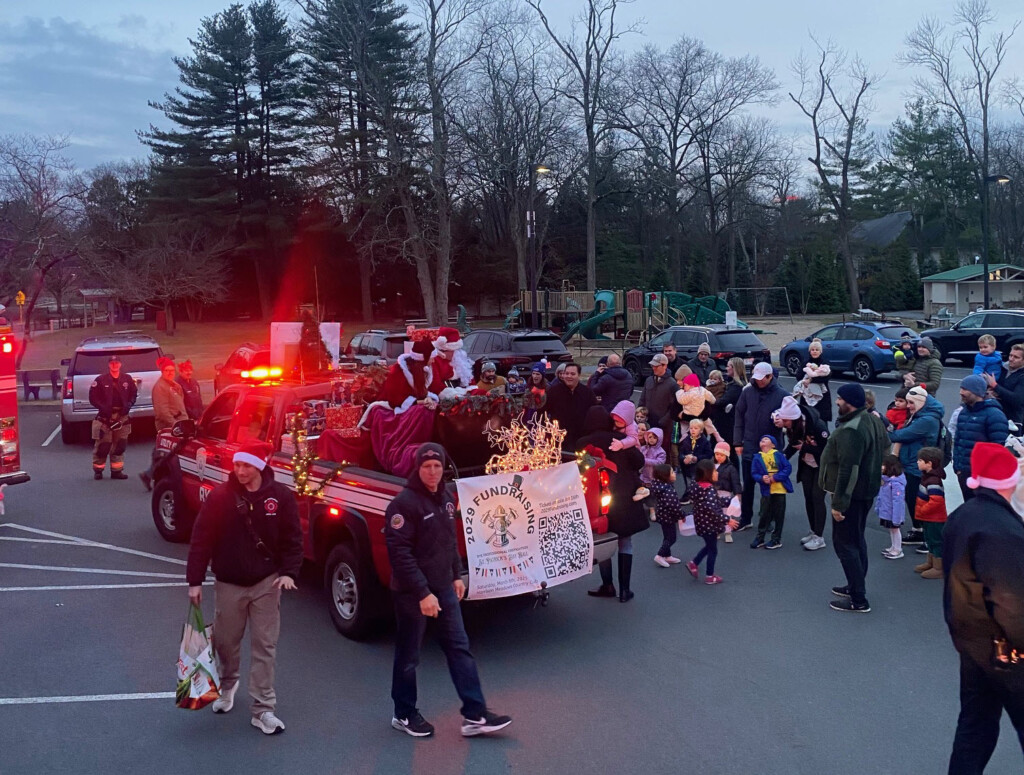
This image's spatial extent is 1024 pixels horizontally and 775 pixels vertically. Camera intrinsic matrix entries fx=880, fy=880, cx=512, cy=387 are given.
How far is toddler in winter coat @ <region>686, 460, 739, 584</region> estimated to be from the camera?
7566mm

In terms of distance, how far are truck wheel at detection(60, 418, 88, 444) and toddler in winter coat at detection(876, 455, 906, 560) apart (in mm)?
14310

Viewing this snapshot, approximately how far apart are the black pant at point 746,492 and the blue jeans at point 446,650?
509cm

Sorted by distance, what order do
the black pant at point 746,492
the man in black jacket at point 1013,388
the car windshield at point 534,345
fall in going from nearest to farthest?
the black pant at point 746,492, the man in black jacket at point 1013,388, the car windshield at point 534,345

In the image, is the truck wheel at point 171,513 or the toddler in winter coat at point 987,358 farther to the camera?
the toddler in winter coat at point 987,358

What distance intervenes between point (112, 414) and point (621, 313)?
2643 cm

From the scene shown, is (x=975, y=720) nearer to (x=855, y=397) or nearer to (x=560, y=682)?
(x=560, y=682)

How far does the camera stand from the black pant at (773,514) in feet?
28.8

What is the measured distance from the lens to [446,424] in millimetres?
6879

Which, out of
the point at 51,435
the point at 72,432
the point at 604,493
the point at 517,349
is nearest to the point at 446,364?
the point at 604,493

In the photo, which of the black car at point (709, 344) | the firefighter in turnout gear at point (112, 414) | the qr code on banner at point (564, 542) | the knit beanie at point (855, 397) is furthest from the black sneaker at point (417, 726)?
the black car at point (709, 344)

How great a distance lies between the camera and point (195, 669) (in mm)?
4902

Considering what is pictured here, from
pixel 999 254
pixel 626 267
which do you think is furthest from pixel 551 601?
pixel 999 254

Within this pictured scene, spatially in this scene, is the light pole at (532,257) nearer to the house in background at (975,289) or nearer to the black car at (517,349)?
the black car at (517,349)

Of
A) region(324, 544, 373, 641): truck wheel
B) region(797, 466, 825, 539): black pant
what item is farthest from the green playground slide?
region(324, 544, 373, 641): truck wheel
